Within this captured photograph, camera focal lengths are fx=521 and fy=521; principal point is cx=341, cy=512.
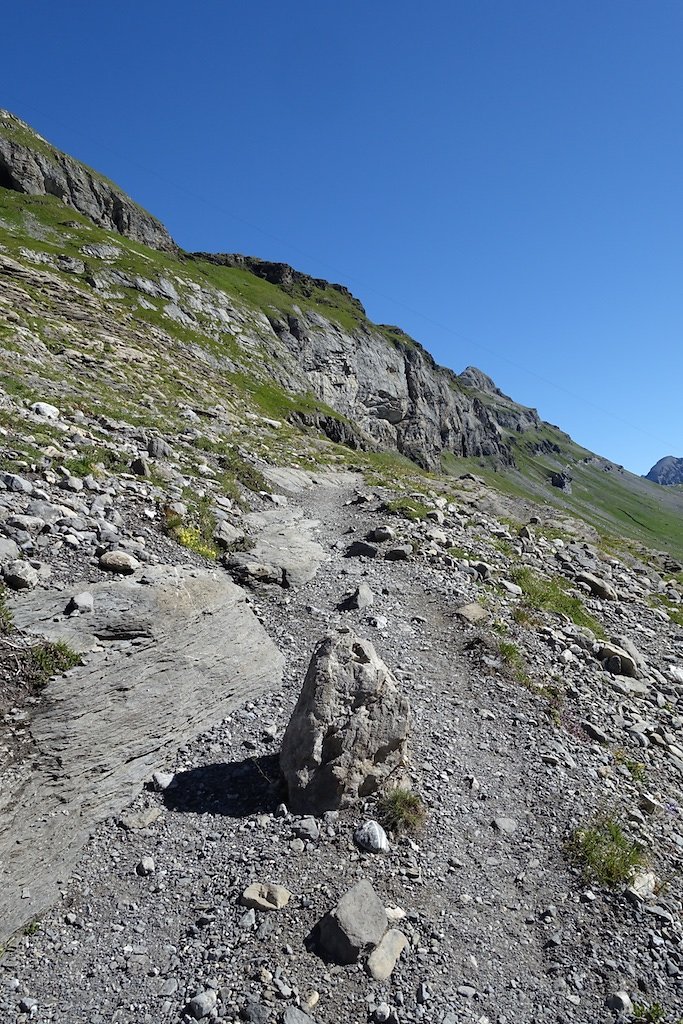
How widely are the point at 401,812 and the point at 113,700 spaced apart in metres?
4.70

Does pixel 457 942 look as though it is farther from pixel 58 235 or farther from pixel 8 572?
pixel 58 235

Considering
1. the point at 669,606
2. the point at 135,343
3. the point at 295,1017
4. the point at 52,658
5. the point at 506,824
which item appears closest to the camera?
the point at 295,1017

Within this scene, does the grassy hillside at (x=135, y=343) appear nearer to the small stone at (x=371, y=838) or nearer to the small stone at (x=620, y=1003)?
the small stone at (x=371, y=838)

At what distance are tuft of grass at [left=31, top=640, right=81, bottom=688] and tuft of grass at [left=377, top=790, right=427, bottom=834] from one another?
512cm

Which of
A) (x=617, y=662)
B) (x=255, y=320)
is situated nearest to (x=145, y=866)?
(x=617, y=662)

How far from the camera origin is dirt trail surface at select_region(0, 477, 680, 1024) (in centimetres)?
562

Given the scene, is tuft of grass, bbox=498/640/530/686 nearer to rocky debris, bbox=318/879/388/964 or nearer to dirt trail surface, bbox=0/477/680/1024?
dirt trail surface, bbox=0/477/680/1024

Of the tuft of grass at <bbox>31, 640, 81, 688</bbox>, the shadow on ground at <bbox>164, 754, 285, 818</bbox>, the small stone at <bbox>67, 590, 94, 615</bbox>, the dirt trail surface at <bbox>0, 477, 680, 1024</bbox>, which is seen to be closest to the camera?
the dirt trail surface at <bbox>0, 477, 680, 1024</bbox>

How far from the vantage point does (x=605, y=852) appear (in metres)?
7.95

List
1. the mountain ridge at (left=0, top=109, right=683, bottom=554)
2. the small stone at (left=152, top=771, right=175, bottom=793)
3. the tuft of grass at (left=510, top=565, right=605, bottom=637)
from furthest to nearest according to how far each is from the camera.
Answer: the mountain ridge at (left=0, top=109, right=683, bottom=554)
the tuft of grass at (left=510, top=565, right=605, bottom=637)
the small stone at (left=152, top=771, right=175, bottom=793)

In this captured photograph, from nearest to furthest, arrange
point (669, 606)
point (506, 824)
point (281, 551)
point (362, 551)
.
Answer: point (506, 824), point (281, 551), point (362, 551), point (669, 606)

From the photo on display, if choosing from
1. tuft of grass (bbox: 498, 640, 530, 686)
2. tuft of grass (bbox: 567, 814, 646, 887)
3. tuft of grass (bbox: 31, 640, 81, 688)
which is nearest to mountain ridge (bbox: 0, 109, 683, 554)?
tuft of grass (bbox: 498, 640, 530, 686)

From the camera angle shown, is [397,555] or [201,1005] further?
[397,555]

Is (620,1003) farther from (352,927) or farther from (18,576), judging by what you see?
(18,576)
